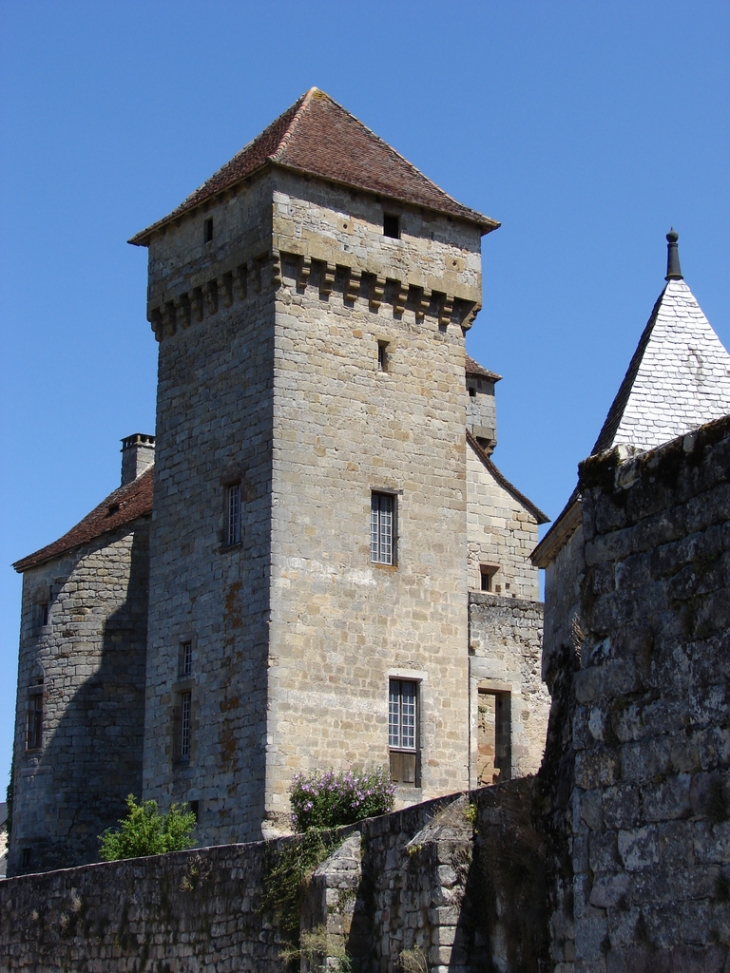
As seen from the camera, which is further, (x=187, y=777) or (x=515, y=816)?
(x=187, y=777)

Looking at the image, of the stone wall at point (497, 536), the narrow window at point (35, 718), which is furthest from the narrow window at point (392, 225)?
the narrow window at point (35, 718)

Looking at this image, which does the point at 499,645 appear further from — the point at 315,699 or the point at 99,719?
the point at 99,719

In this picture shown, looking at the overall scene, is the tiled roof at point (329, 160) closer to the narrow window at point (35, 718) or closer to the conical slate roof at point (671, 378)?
A: the narrow window at point (35, 718)

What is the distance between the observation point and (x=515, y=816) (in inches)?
394

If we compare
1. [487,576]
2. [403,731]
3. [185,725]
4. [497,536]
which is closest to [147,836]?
[185,725]

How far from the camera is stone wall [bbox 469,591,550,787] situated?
80.2 ft

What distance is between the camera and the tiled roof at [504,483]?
26.8 metres

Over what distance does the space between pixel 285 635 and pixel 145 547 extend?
575 cm

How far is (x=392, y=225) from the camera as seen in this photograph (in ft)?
82.7

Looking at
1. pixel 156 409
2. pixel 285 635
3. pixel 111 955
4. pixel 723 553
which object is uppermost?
pixel 156 409

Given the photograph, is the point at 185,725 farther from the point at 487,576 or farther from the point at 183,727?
the point at 487,576

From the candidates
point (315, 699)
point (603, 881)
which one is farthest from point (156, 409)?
point (603, 881)

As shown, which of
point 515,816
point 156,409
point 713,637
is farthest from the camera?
point 156,409

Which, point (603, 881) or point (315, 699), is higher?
point (315, 699)
